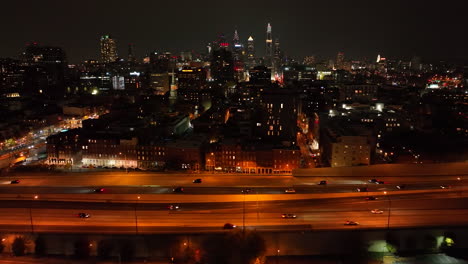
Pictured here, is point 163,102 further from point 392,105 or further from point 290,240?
point 290,240

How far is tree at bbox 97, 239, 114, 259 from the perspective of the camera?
12638mm

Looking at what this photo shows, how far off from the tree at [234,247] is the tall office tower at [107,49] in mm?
94405

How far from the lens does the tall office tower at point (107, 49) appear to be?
98312 millimetres

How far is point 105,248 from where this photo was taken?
12648mm

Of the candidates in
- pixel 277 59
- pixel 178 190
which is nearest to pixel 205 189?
pixel 178 190

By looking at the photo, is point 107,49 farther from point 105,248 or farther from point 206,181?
point 105,248

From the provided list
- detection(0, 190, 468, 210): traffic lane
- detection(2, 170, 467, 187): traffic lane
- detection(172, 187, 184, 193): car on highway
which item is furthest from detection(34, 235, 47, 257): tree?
detection(172, 187, 184, 193): car on highway

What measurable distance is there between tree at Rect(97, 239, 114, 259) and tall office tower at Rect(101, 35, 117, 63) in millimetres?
93003

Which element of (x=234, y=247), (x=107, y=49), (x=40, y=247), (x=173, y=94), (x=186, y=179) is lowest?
(x=40, y=247)

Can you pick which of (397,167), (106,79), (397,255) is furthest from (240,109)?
(106,79)

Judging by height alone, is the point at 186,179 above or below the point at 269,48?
below

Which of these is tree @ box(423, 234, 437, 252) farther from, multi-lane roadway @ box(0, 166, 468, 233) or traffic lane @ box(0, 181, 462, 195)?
traffic lane @ box(0, 181, 462, 195)

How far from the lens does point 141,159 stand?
22.3m

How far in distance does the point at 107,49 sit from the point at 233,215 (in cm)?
9504
